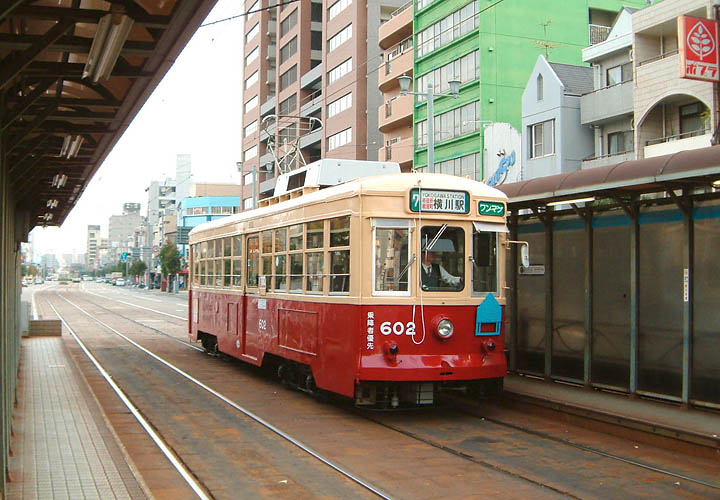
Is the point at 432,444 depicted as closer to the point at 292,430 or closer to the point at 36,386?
the point at 292,430

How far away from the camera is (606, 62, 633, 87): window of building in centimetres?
3244

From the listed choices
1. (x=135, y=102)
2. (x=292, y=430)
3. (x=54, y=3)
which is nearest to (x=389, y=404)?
(x=292, y=430)

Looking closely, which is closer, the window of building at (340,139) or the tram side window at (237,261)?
the tram side window at (237,261)

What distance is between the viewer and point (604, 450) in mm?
9070

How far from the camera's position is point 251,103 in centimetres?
7906

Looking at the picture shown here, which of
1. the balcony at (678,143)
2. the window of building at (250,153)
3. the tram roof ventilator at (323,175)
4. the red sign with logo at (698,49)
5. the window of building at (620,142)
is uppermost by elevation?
the window of building at (250,153)

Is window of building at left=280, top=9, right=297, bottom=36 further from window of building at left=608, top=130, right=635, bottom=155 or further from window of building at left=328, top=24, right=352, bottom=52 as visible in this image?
window of building at left=608, top=130, right=635, bottom=155

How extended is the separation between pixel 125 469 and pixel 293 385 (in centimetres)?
592

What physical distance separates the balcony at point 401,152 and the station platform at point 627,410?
33.2 meters

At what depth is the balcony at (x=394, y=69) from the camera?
44969 millimetres

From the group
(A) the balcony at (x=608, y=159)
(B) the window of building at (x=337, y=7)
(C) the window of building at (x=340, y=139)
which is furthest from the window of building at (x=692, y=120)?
(B) the window of building at (x=337, y=7)

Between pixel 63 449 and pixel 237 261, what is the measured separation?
7.61m

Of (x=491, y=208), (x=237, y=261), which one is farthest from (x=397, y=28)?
(x=491, y=208)

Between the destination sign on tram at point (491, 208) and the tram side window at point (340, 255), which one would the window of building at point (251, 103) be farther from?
the destination sign on tram at point (491, 208)
